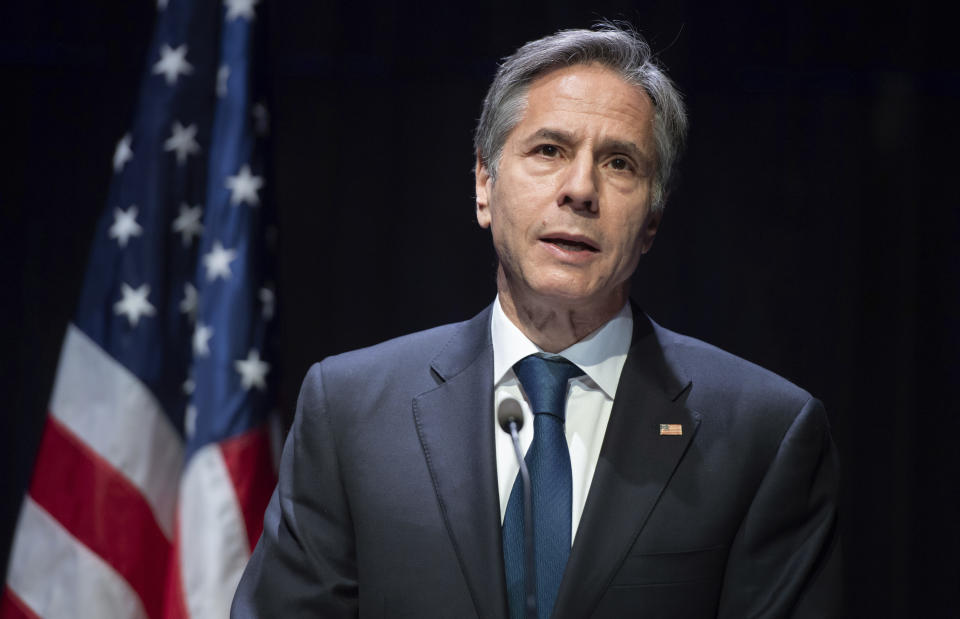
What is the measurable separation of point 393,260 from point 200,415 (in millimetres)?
743

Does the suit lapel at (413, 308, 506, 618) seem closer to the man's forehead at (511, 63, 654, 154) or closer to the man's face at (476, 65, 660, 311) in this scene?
the man's face at (476, 65, 660, 311)

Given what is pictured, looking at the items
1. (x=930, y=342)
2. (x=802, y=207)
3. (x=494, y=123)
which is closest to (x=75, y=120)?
(x=494, y=123)

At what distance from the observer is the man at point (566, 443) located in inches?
52.1

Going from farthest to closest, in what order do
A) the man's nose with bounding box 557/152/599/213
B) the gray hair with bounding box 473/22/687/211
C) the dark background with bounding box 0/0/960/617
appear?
the dark background with bounding box 0/0/960/617 → the gray hair with bounding box 473/22/687/211 → the man's nose with bounding box 557/152/599/213

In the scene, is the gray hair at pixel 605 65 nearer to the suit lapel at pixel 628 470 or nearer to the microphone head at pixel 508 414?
the suit lapel at pixel 628 470

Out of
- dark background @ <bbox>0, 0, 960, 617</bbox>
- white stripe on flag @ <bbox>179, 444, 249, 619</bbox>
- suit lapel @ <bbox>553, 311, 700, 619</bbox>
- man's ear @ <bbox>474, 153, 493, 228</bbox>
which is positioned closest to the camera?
suit lapel @ <bbox>553, 311, 700, 619</bbox>

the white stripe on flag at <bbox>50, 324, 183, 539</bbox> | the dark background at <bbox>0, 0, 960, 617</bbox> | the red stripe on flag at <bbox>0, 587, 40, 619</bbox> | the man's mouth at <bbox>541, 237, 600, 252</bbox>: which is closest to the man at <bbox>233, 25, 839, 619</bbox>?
the man's mouth at <bbox>541, 237, 600, 252</bbox>

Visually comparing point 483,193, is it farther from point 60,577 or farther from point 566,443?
point 60,577

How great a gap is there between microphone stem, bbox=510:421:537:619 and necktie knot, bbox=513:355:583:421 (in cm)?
10

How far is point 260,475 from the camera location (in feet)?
6.58

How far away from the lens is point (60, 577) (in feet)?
6.59

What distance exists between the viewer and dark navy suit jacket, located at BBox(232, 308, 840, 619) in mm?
1313

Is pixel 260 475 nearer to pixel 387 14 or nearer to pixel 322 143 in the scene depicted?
pixel 322 143

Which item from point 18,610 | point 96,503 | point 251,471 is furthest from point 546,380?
point 18,610
